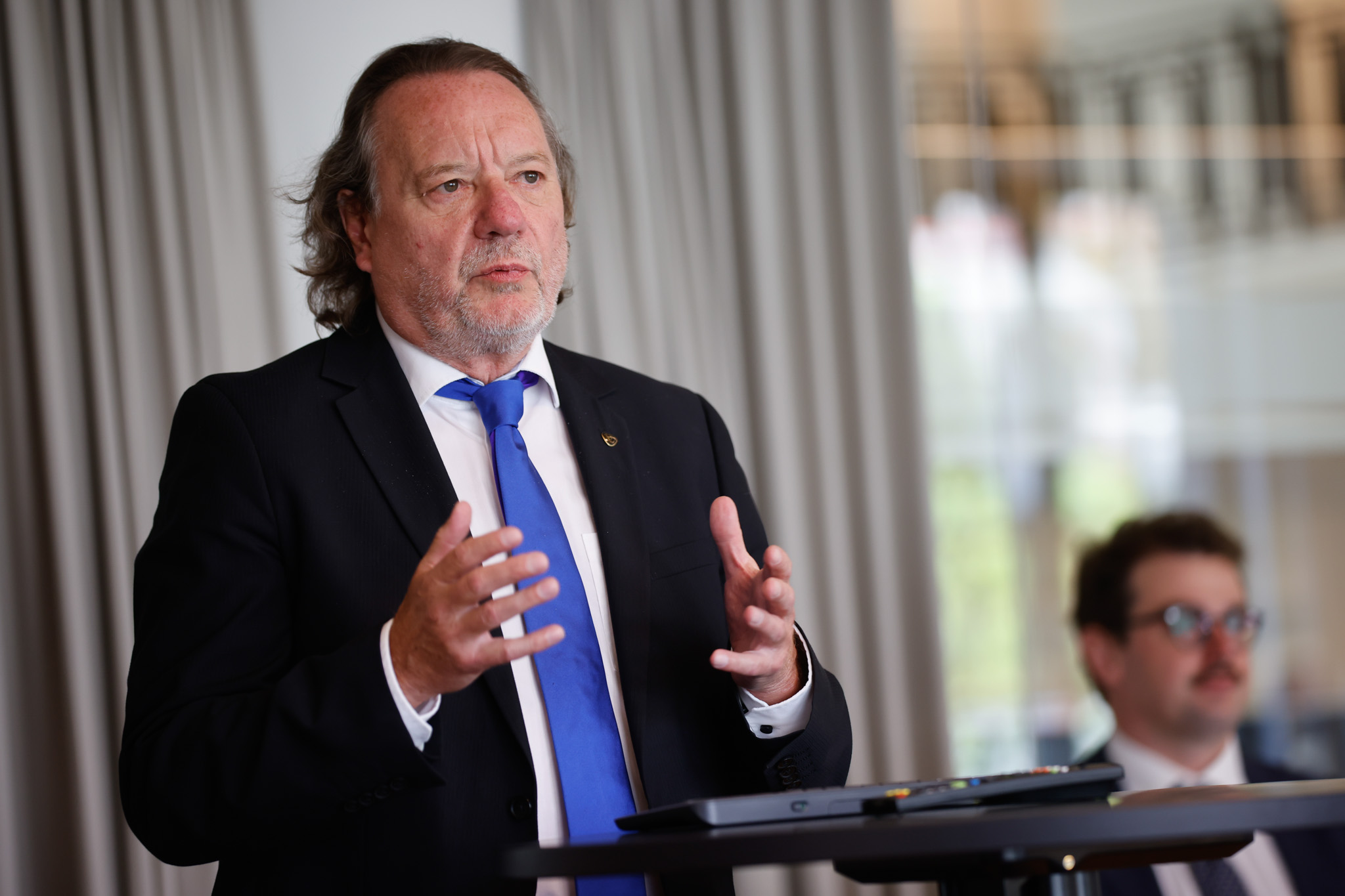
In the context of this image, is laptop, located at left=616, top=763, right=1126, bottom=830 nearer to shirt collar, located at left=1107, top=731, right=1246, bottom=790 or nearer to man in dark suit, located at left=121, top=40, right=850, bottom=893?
man in dark suit, located at left=121, top=40, right=850, bottom=893

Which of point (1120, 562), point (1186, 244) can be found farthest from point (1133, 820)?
point (1186, 244)

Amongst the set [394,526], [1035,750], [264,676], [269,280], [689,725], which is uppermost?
[269,280]

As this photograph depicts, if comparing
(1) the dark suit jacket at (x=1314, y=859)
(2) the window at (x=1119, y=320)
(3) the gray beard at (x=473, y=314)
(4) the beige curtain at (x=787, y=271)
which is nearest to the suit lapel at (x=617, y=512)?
(3) the gray beard at (x=473, y=314)

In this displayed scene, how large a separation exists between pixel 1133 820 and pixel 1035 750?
306 centimetres

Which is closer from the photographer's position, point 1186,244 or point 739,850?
point 739,850

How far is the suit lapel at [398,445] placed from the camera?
1.46 m

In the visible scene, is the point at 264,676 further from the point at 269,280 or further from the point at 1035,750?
the point at 1035,750

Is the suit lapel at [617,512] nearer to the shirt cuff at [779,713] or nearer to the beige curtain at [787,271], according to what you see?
the shirt cuff at [779,713]

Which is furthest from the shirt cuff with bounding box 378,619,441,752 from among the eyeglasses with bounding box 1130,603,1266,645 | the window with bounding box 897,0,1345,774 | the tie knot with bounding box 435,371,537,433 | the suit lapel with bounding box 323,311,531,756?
the window with bounding box 897,0,1345,774

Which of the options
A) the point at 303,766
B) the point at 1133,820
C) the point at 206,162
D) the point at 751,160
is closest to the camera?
the point at 1133,820

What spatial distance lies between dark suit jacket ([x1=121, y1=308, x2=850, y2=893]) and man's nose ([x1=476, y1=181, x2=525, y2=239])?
0.22m

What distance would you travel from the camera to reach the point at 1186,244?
14.9ft

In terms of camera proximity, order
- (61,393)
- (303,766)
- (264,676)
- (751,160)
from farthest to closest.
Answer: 1. (751,160)
2. (61,393)
3. (264,676)
4. (303,766)

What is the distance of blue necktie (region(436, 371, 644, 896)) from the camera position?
1.46m
